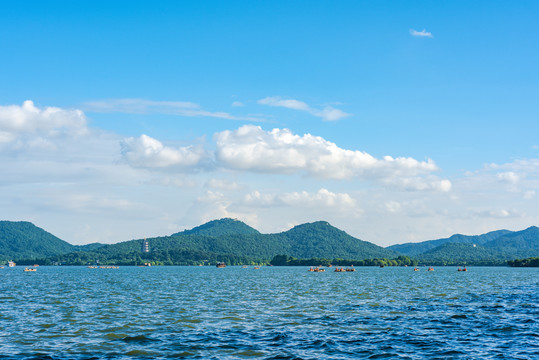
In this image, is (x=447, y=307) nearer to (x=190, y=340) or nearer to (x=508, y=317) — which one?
(x=508, y=317)

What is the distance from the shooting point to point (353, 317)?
60844mm

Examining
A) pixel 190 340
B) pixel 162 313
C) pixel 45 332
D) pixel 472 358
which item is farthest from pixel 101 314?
pixel 472 358

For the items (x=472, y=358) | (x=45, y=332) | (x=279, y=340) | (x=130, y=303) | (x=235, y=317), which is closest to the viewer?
(x=472, y=358)

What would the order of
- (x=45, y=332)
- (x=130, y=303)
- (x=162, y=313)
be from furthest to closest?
(x=130, y=303) → (x=162, y=313) → (x=45, y=332)

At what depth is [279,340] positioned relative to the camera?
44750mm

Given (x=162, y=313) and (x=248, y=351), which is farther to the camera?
(x=162, y=313)

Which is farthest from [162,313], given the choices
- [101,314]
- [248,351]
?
[248,351]

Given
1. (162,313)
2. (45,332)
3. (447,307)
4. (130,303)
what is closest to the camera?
(45,332)

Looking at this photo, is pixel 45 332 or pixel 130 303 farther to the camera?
pixel 130 303

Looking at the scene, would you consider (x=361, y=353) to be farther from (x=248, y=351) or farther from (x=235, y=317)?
(x=235, y=317)

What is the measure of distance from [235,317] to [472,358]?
2974 cm

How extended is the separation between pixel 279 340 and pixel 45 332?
74.5 feet

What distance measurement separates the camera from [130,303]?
3140 inches

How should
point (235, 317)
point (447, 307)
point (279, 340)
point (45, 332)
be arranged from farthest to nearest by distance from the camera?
1. point (447, 307)
2. point (235, 317)
3. point (45, 332)
4. point (279, 340)
